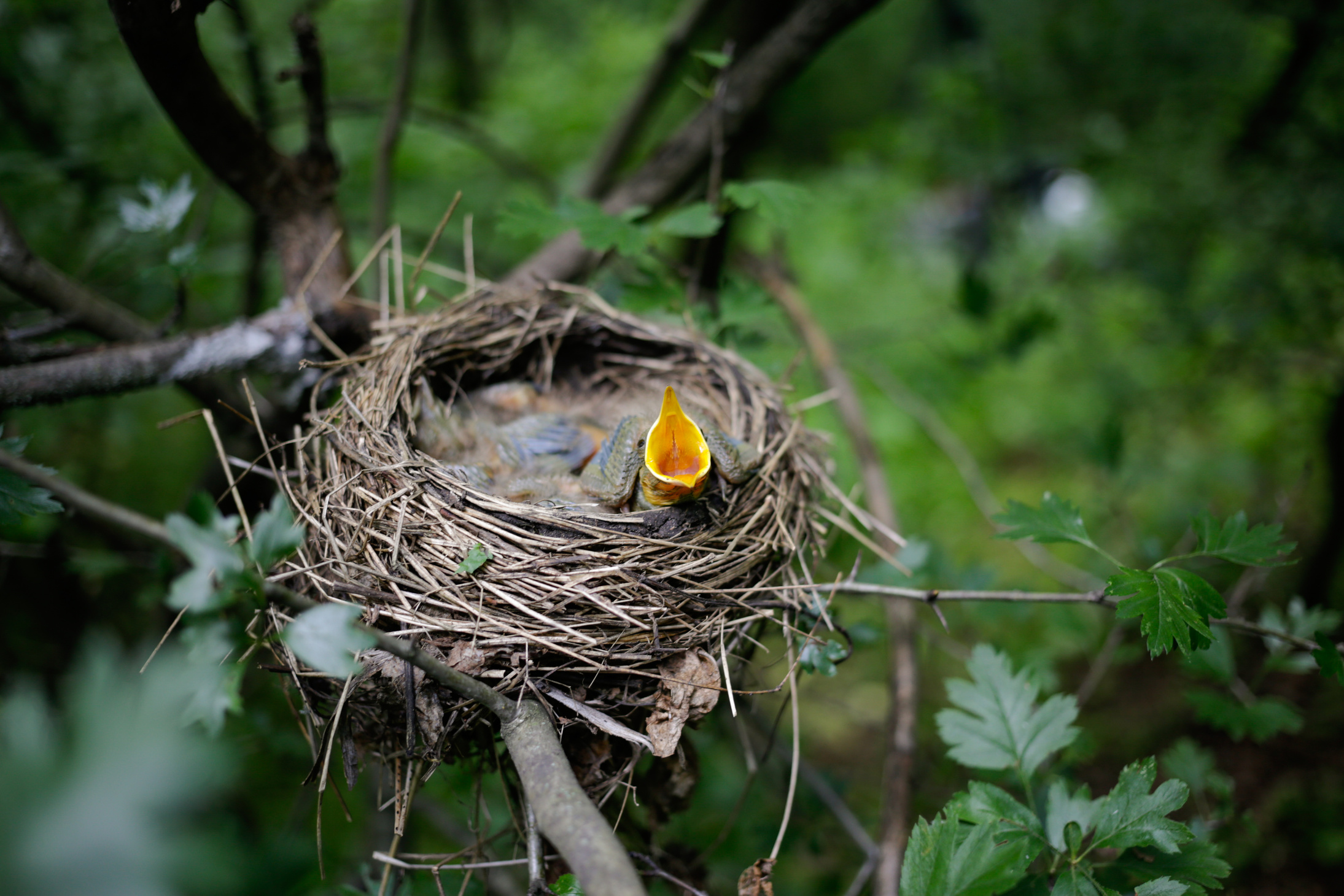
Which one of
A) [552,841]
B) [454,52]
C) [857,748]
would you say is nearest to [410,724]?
[552,841]

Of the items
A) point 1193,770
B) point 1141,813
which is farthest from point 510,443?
point 1193,770

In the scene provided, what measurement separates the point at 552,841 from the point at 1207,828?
5.40 feet

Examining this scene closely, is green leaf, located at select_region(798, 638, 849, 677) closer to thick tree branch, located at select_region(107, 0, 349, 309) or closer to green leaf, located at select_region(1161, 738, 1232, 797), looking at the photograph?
green leaf, located at select_region(1161, 738, 1232, 797)

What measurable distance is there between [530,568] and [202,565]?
74 centimetres

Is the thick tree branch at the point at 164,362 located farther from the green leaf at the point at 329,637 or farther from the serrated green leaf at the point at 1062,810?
the serrated green leaf at the point at 1062,810

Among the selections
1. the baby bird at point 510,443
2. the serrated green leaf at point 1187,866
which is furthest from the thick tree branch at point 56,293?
the serrated green leaf at point 1187,866

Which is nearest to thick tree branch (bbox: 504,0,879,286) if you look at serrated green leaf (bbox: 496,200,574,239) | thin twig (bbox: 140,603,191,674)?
serrated green leaf (bbox: 496,200,574,239)

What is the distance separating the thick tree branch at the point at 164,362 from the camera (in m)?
1.47

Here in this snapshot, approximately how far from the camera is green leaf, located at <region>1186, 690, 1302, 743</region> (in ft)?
5.74

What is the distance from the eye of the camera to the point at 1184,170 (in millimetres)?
3350

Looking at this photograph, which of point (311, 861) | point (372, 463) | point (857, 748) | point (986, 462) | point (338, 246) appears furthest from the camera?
point (986, 462)

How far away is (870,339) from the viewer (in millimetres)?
3463

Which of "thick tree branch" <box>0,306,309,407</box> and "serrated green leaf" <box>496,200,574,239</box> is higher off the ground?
"serrated green leaf" <box>496,200,574,239</box>

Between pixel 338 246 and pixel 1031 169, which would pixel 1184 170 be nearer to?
pixel 1031 169
